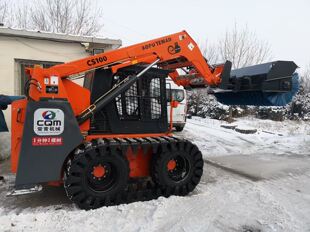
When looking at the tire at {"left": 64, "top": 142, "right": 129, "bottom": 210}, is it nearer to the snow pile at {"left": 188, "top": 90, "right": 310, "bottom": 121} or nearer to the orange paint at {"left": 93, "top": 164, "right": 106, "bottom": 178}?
the orange paint at {"left": 93, "top": 164, "right": 106, "bottom": 178}

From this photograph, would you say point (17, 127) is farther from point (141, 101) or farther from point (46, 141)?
point (141, 101)

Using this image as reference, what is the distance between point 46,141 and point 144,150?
5.45 ft

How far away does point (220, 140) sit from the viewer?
41.9 feet

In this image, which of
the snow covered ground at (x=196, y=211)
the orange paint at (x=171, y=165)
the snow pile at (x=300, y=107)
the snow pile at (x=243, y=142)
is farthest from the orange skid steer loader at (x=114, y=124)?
the snow pile at (x=300, y=107)

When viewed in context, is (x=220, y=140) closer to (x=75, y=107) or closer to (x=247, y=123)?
(x=247, y=123)

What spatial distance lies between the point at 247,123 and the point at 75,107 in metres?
14.8

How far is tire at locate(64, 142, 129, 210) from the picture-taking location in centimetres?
487

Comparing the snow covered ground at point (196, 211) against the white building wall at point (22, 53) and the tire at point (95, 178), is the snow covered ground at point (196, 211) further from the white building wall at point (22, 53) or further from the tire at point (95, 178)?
the white building wall at point (22, 53)

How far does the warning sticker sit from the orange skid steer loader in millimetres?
15

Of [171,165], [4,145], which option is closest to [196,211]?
[171,165]

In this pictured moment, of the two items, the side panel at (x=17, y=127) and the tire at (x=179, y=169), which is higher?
the side panel at (x=17, y=127)

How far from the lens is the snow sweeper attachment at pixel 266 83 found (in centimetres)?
638

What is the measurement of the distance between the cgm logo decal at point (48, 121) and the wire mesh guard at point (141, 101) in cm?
117

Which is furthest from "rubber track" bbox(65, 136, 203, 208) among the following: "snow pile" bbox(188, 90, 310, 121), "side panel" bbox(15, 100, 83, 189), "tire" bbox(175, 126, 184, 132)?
"snow pile" bbox(188, 90, 310, 121)
